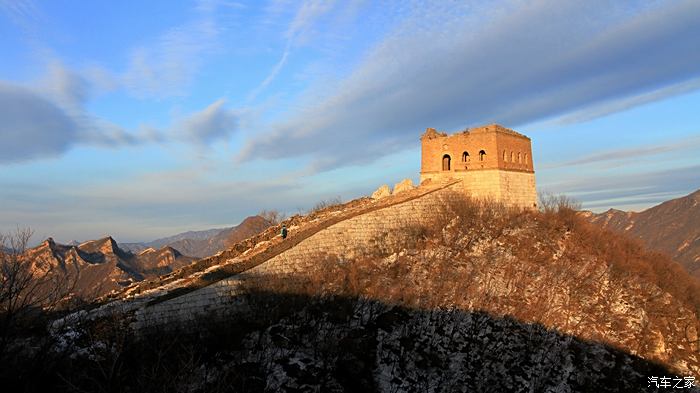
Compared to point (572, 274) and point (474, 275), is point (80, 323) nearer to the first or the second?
point (474, 275)

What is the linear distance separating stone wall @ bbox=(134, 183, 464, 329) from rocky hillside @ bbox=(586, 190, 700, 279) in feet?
247

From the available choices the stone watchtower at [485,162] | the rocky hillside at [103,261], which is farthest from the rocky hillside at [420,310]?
the rocky hillside at [103,261]

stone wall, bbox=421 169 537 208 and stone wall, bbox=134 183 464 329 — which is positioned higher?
stone wall, bbox=421 169 537 208

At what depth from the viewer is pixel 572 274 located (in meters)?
21.6

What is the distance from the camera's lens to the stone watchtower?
2723 centimetres

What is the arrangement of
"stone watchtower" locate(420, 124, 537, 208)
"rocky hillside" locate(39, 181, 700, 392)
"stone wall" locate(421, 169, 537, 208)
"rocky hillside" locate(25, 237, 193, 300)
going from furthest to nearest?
"rocky hillside" locate(25, 237, 193, 300) → "stone watchtower" locate(420, 124, 537, 208) → "stone wall" locate(421, 169, 537, 208) → "rocky hillside" locate(39, 181, 700, 392)

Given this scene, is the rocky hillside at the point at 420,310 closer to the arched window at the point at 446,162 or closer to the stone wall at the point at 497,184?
the stone wall at the point at 497,184

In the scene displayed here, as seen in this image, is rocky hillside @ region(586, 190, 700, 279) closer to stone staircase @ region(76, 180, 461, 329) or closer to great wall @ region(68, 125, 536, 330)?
great wall @ region(68, 125, 536, 330)

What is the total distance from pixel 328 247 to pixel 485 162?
37.2 ft

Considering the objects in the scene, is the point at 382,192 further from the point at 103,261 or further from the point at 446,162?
the point at 103,261

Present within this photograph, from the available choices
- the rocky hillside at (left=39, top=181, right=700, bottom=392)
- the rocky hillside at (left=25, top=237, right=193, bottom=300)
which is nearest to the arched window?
the rocky hillside at (left=39, top=181, right=700, bottom=392)

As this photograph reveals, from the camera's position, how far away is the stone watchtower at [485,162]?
89.4 feet

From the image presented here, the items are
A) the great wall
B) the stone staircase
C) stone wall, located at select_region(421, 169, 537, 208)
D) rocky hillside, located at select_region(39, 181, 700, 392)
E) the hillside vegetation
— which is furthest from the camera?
stone wall, located at select_region(421, 169, 537, 208)

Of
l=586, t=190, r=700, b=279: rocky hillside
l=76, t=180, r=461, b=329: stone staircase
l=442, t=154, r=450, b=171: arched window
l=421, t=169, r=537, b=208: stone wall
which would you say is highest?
l=442, t=154, r=450, b=171: arched window
